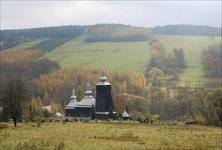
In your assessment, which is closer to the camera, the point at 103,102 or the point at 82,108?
the point at 103,102

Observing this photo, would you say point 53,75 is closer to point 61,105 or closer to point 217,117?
point 61,105

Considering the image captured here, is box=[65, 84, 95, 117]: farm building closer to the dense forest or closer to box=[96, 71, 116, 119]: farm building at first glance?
box=[96, 71, 116, 119]: farm building

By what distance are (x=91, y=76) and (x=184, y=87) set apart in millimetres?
32322

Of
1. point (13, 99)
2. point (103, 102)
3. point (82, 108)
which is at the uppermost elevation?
point (13, 99)

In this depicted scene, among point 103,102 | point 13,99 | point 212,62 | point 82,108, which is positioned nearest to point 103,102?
point 103,102

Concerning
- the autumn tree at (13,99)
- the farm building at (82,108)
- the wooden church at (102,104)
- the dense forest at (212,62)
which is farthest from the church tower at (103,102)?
the dense forest at (212,62)

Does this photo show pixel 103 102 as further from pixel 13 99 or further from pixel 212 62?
pixel 212 62

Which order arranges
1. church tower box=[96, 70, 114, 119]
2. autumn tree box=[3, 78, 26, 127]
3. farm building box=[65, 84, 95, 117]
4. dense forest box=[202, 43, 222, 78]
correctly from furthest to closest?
dense forest box=[202, 43, 222, 78]
farm building box=[65, 84, 95, 117]
church tower box=[96, 70, 114, 119]
autumn tree box=[3, 78, 26, 127]

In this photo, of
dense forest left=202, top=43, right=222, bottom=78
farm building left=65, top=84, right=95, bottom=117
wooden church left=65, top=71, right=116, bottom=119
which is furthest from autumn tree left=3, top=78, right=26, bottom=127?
dense forest left=202, top=43, right=222, bottom=78

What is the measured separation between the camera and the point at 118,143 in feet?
133

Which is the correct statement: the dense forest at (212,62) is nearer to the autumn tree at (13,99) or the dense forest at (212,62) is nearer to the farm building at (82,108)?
the farm building at (82,108)

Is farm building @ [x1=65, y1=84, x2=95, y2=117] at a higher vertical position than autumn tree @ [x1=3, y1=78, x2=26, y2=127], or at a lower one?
lower

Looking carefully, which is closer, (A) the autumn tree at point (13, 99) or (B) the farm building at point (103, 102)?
(A) the autumn tree at point (13, 99)

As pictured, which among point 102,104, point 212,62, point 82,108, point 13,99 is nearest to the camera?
point 13,99
